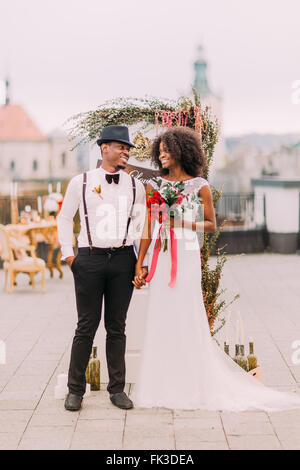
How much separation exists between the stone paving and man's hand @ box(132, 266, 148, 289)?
874mm

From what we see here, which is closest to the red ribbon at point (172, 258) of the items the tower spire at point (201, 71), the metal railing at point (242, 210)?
the metal railing at point (242, 210)

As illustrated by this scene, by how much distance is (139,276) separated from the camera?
4.73 metres

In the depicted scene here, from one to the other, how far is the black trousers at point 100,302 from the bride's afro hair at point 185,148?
0.71 meters

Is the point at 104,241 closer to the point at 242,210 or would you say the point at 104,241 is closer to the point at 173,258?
the point at 173,258

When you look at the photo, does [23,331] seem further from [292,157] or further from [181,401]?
[292,157]

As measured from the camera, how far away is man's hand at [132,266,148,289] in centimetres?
472

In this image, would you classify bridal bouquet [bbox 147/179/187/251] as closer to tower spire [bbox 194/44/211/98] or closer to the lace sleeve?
the lace sleeve

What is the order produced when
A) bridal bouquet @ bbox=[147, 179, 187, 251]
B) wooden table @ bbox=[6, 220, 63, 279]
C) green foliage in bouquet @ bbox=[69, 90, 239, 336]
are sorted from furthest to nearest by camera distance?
1. wooden table @ bbox=[6, 220, 63, 279]
2. green foliage in bouquet @ bbox=[69, 90, 239, 336]
3. bridal bouquet @ bbox=[147, 179, 187, 251]

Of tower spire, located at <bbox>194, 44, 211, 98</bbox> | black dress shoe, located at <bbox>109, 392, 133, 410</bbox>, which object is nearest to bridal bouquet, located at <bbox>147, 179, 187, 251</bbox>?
black dress shoe, located at <bbox>109, 392, 133, 410</bbox>

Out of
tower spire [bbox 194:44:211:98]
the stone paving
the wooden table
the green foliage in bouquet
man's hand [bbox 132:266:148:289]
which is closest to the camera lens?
the stone paving

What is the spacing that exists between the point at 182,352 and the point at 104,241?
951 millimetres

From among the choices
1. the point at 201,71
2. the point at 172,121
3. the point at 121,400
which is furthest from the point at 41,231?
the point at 201,71

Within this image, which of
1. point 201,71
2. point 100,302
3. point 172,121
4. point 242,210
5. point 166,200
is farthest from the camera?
point 201,71

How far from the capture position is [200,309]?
4.85 m
